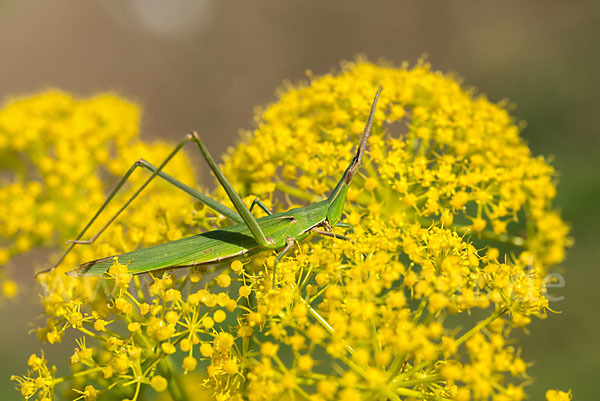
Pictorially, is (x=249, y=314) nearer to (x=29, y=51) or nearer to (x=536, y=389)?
(x=536, y=389)

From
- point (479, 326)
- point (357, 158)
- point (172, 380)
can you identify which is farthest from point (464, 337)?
point (172, 380)

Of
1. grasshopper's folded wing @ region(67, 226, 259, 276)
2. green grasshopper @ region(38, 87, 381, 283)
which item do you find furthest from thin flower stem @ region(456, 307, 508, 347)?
grasshopper's folded wing @ region(67, 226, 259, 276)

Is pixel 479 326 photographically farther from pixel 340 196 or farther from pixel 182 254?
pixel 182 254

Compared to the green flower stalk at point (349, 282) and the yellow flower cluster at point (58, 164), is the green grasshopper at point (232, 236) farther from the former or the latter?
the yellow flower cluster at point (58, 164)

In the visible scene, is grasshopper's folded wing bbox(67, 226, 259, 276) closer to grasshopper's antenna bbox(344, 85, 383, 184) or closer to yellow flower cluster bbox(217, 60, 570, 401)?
yellow flower cluster bbox(217, 60, 570, 401)

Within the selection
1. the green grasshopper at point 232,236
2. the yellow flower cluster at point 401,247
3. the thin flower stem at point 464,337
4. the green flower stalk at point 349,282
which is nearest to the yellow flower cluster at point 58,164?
the green flower stalk at point 349,282
